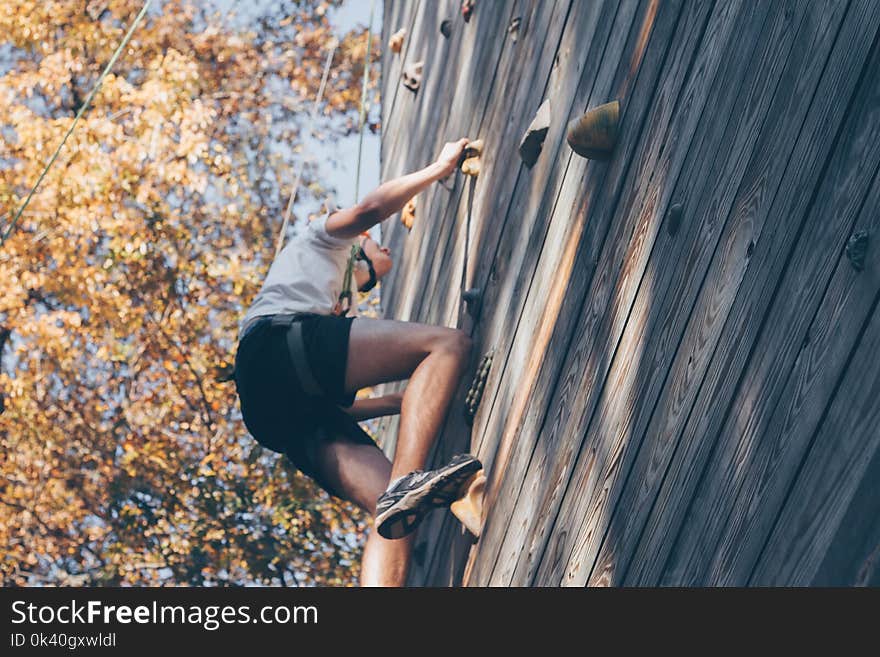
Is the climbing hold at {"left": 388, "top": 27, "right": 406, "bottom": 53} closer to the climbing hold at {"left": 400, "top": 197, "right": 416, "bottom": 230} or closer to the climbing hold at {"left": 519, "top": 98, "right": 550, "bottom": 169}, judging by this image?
the climbing hold at {"left": 400, "top": 197, "right": 416, "bottom": 230}

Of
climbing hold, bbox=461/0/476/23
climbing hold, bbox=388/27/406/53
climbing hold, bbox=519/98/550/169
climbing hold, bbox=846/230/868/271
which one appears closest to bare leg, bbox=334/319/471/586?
climbing hold, bbox=519/98/550/169

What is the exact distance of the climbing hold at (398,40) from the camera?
6234mm

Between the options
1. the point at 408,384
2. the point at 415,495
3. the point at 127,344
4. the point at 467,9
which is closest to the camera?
the point at 415,495

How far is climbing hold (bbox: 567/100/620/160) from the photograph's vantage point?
8.29 ft

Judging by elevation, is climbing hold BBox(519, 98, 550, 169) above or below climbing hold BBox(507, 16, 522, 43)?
below

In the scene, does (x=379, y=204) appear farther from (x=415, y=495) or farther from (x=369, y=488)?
(x=415, y=495)

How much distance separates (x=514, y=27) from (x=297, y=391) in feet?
4.08

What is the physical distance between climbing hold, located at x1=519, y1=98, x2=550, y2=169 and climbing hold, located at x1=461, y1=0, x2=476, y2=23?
1.39 meters

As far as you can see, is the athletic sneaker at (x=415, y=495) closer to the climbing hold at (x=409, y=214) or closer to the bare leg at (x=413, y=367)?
the bare leg at (x=413, y=367)

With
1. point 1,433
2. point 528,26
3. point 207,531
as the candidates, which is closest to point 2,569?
point 1,433

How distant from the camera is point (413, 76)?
5727 millimetres

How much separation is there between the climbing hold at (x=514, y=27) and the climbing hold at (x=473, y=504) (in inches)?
52.1

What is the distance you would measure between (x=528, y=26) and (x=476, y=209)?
0.60 metres

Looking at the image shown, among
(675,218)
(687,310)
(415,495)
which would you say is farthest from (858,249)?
(415,495)
